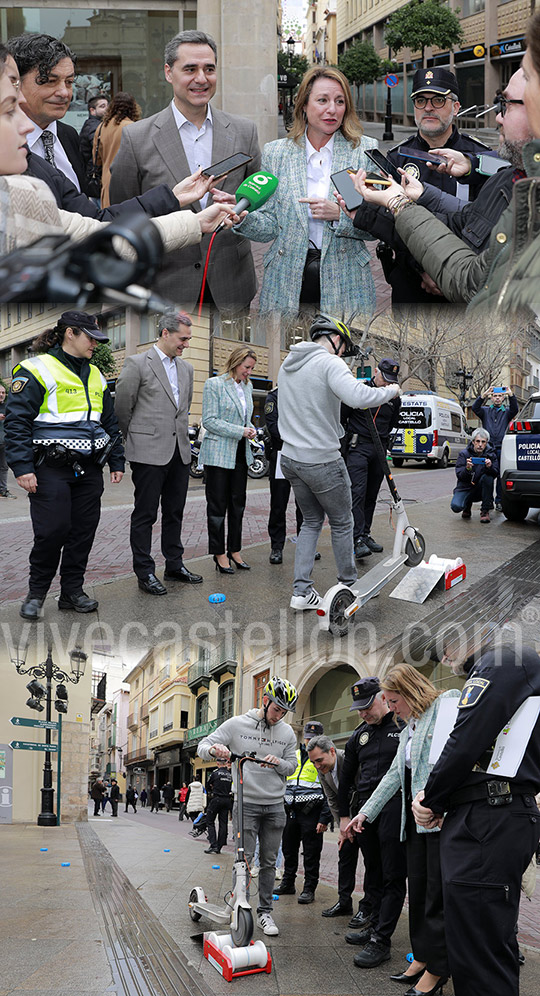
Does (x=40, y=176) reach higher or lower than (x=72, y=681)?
higher

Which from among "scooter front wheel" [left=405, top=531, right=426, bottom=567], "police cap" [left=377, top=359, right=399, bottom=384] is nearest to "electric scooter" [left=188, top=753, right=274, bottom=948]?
"scooter front wheel" [left=405, top=531, right=426, bottom=567]

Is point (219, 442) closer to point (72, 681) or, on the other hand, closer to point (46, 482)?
point (46, 482)

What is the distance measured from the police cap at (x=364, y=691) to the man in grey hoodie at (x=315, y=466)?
22.8 inches

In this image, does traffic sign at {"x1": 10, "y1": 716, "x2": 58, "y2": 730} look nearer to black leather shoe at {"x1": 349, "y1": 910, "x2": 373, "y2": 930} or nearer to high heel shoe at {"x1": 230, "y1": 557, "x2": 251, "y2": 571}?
black leather shoe at {"x1": 349, "y1": 910, "x2": 373, "y2": 930}

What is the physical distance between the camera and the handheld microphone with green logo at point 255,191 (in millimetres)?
1774

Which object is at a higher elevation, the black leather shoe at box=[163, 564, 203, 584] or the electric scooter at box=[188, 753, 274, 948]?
the black leather shoe at box=[163, 564, 203, 584]

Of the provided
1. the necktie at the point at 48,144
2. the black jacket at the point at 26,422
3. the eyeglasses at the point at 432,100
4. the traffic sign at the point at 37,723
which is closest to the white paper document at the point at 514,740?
the black jacket at the point at 26,422

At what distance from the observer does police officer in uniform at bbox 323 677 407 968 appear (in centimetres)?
322

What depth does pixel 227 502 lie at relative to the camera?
285 centimetres

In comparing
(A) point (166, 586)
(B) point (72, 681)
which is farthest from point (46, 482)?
(B) point (72, 681)

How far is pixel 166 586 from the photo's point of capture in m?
2.45

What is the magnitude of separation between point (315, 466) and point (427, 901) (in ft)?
5.23

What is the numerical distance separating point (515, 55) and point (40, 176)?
97 centimetres

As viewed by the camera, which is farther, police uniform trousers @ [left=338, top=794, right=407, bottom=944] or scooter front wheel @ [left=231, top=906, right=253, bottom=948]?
police uniform trousers @ [left=338, top=794, right=407, bottom=944]
